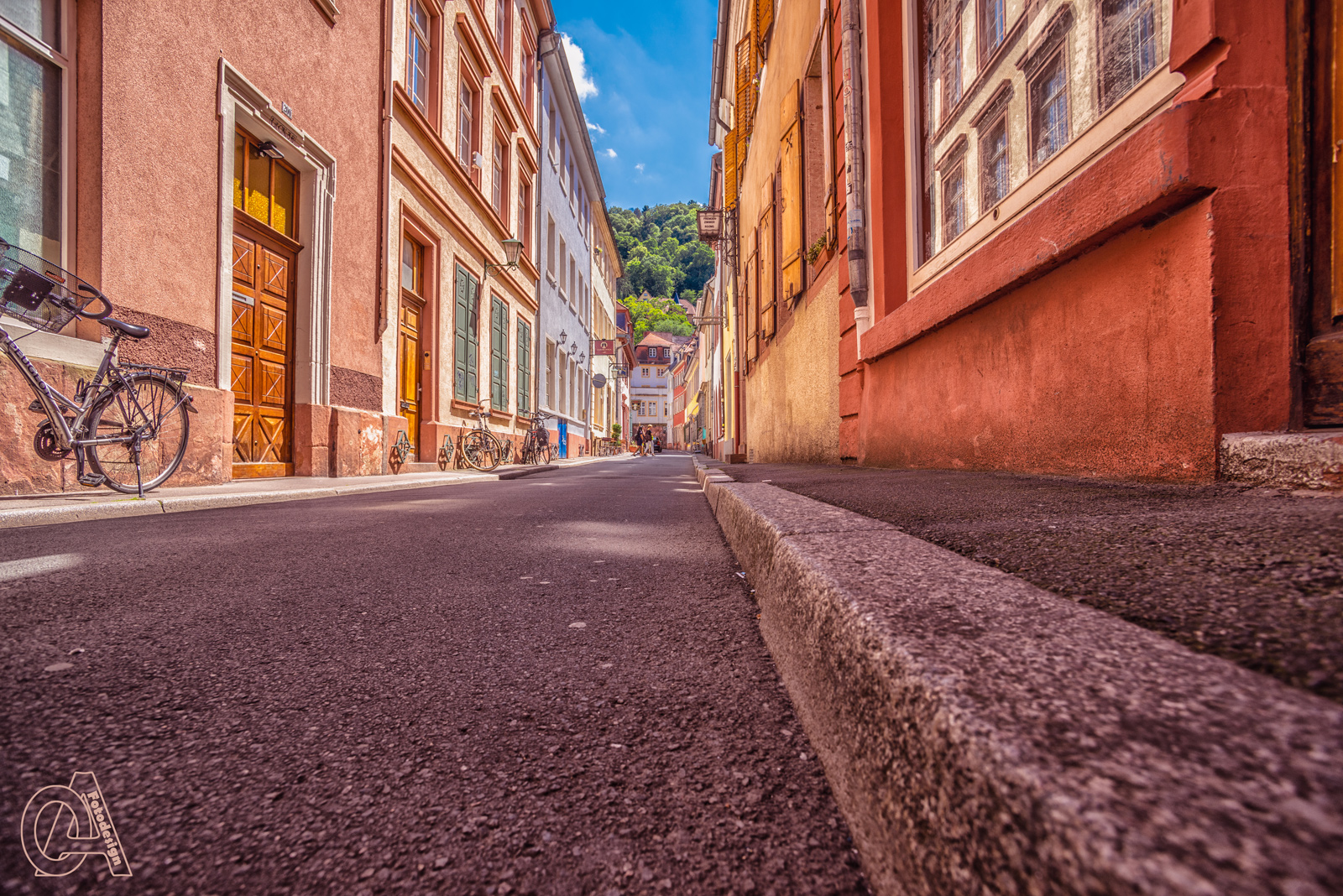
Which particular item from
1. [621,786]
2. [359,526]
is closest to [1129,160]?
[621,786]

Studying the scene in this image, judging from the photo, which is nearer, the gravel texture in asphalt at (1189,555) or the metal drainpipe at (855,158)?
the gravel texture in asphalt at (1189,555)

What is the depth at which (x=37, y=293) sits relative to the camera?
344 cm

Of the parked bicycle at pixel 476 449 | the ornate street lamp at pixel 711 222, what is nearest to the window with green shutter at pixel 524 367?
the parked bicycle at pixel 476 449

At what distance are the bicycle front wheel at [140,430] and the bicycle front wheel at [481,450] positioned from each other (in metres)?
5.38

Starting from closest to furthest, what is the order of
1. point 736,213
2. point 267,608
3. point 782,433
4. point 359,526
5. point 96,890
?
point 96,890, point 267,608, point 359,526, point 782,433, point 736,213

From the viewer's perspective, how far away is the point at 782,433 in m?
8.36

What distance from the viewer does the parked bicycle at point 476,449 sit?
9.27m

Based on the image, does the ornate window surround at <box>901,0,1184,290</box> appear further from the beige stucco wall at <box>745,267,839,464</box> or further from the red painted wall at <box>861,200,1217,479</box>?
the beige stucco wall at <box>745,267,839,464</box>

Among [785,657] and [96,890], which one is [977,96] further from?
[96,890]

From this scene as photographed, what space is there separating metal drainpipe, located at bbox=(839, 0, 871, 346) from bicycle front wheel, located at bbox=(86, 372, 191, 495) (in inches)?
193

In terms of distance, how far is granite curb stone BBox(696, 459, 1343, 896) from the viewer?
0.31 m

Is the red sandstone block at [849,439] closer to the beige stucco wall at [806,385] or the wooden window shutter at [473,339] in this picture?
the beige stucco wall at [806,385]

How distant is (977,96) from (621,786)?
4288mm

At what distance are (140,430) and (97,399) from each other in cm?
33
